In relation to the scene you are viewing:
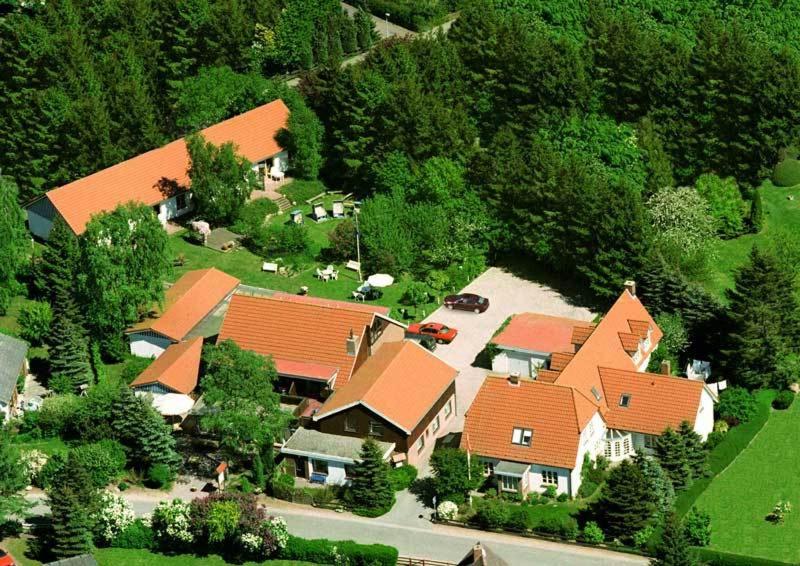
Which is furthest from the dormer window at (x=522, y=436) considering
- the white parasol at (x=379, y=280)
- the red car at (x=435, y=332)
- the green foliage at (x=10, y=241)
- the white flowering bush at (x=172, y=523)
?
the green foliage at (x=10, y=241)

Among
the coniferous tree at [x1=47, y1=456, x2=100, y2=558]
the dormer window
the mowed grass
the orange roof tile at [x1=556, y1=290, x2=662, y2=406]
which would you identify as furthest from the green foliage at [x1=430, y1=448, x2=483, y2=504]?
the coniferous tree at [x1=47, y1=456, x2=100, y2=558]

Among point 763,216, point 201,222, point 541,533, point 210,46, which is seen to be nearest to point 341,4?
point 210,46

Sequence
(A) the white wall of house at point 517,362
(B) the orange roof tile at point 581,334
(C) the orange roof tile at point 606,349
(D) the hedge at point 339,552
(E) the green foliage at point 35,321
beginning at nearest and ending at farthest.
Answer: (D) the hedge at point 339,552 → (C) the orange roof tile at point 606,349 → (B) the orange roof tile at point 581,334 → (A) the white wall of house at point 517,362 → (E) the green foliage at point 35,321

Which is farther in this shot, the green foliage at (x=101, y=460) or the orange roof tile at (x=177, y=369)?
the orange roof tile at (x=177, y=369)

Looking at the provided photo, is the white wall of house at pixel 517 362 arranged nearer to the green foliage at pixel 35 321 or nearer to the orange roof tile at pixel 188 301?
the orange roof tile at pixel 188 301

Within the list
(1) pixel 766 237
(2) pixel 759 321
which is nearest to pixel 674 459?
(2) pixel 759 321

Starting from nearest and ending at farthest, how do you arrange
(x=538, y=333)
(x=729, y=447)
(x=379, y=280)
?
(x=729, y=447), (x=538, y=333), (x=379, y=280)

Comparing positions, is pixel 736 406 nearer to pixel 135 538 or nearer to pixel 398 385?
pixel 398 385
